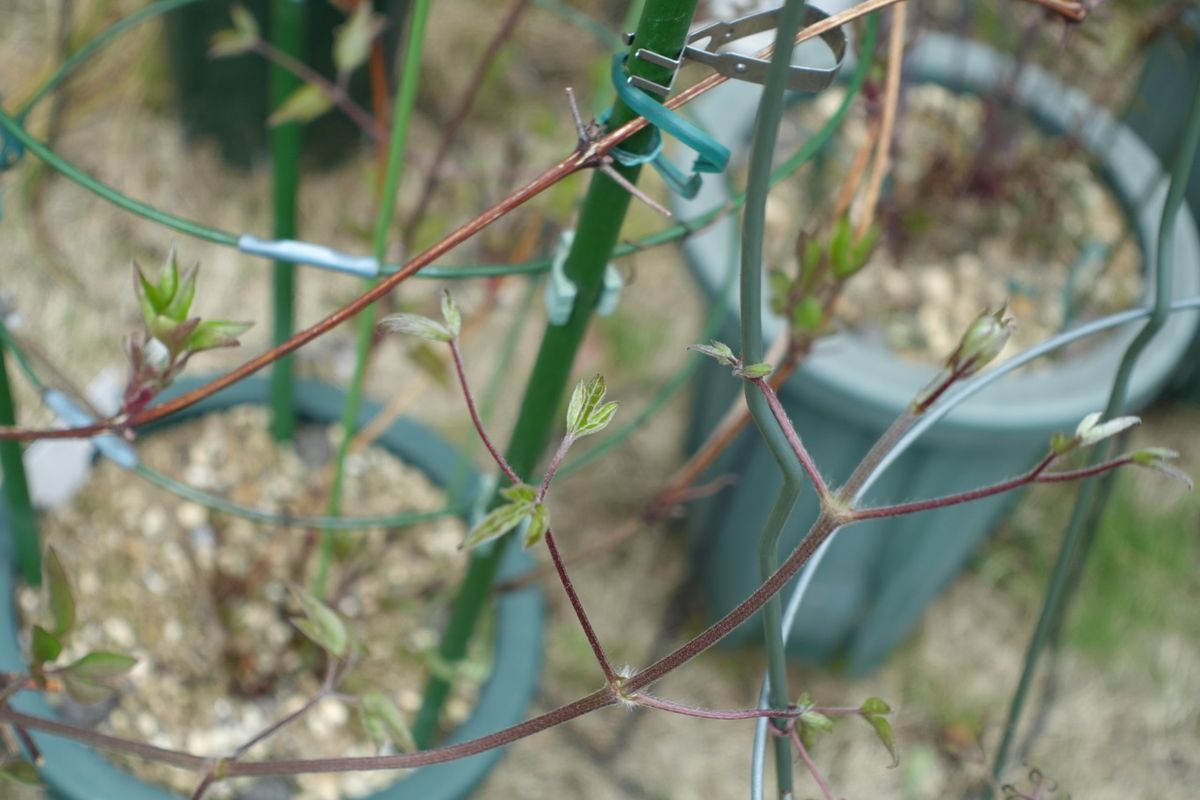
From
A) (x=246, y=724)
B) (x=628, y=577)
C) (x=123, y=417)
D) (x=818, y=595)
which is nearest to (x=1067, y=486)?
(x=818, y=595)

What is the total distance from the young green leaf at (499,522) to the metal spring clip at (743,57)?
0.22m

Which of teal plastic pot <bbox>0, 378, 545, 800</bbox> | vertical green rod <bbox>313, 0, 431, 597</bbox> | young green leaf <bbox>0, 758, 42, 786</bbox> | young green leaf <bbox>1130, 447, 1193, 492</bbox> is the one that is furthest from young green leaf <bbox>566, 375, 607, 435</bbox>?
teal plastic pot <bbox>0, 378, 545, 800</bbox>

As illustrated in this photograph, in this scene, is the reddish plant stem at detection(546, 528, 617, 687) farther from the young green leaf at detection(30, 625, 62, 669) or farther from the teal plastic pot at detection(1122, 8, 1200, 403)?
the teal plastic pot at detection(1122, 8, 1200, 403)

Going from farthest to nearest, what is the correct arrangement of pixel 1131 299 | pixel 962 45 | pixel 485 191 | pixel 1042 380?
1. pixel 962 45
2. pixel 1131 299
3. pixel 1042 380
4. pixel 485 191

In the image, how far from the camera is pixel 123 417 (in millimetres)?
669

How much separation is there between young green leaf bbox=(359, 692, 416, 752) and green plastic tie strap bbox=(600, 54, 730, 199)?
34cm

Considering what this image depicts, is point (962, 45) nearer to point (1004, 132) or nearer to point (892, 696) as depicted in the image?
point (1004, 132)

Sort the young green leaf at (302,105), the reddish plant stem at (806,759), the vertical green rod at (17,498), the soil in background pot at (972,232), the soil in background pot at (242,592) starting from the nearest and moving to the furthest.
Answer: the reddish plant stem at (806,759), the vertical green rod at (17,498), the young green leaf at (302,105), the soil in background pot at (242,592), the soil in background pot at (972,232)

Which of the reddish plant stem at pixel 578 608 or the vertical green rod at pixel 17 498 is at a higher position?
the vertical green rod at pixel 17 498

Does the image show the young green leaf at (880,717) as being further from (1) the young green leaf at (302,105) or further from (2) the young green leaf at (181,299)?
(1) the young green leaf at (302,105)

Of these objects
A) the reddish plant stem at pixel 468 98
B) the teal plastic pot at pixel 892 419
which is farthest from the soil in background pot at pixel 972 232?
the reddish plant stem at pixel 468 98

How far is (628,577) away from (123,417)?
93cm

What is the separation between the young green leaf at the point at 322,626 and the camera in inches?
28.1

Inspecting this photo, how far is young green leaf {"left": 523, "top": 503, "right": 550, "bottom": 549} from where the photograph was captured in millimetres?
499
